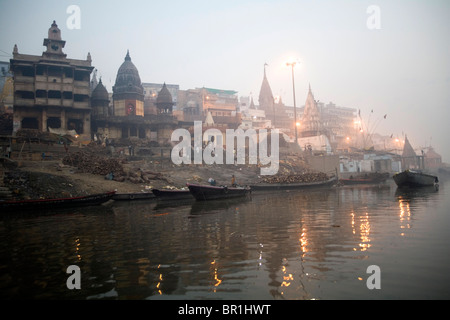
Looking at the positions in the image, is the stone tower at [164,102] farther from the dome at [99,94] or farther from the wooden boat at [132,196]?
the wooden boat at [132,196]

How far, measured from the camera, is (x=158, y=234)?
10234 millimetres

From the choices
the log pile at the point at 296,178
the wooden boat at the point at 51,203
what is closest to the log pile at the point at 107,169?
the wooden boat at the point at 51,203

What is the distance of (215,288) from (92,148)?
3485 centimetres

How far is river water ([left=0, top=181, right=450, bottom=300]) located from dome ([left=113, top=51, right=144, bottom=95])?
147ft

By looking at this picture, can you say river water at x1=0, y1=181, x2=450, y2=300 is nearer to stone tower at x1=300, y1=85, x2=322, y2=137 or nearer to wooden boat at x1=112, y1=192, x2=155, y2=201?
wooden boat at x1=112, y1=192, x2=155, y2=201

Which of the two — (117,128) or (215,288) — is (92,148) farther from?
(215,288)

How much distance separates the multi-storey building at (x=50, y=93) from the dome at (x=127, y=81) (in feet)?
32.1

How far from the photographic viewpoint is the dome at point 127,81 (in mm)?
53156

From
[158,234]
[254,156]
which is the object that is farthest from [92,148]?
[158,234]

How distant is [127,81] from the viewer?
2124 inches

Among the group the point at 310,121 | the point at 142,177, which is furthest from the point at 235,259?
the point at 310,121

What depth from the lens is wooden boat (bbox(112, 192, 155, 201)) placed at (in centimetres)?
2189

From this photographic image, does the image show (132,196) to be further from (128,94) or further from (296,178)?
(128,94)
